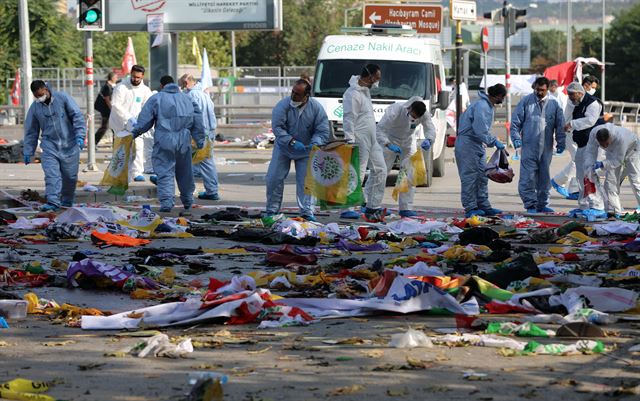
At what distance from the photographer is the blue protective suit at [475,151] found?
17.4m

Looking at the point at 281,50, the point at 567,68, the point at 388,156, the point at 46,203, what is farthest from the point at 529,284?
the point at 281,50

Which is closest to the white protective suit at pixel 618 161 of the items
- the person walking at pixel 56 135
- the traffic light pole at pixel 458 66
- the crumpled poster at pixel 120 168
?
the crumpled poster at pixel 120 168

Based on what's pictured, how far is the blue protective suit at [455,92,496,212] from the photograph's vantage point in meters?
17.4

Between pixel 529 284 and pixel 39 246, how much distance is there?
576 centimetres

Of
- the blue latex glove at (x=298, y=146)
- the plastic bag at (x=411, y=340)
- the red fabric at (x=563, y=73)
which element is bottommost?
the plastic bag at (x=411, y=340)

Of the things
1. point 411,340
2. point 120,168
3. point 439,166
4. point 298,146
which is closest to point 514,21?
point 439,166

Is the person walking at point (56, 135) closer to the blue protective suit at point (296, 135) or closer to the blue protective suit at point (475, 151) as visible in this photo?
the blue protective suit at point (296, 135)

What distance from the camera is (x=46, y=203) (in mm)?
18047

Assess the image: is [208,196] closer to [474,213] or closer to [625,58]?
[474,213]

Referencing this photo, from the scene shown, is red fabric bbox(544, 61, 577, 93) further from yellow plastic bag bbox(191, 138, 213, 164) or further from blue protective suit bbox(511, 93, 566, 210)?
yellow plastic bag bbox(191, 138, 213, 164)

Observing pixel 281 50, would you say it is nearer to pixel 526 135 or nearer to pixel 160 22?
pixel 160 22

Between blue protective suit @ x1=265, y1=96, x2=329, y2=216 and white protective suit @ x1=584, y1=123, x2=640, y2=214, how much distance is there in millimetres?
3631

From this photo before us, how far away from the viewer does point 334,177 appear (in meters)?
16.1

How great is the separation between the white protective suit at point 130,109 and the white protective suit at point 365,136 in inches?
229
